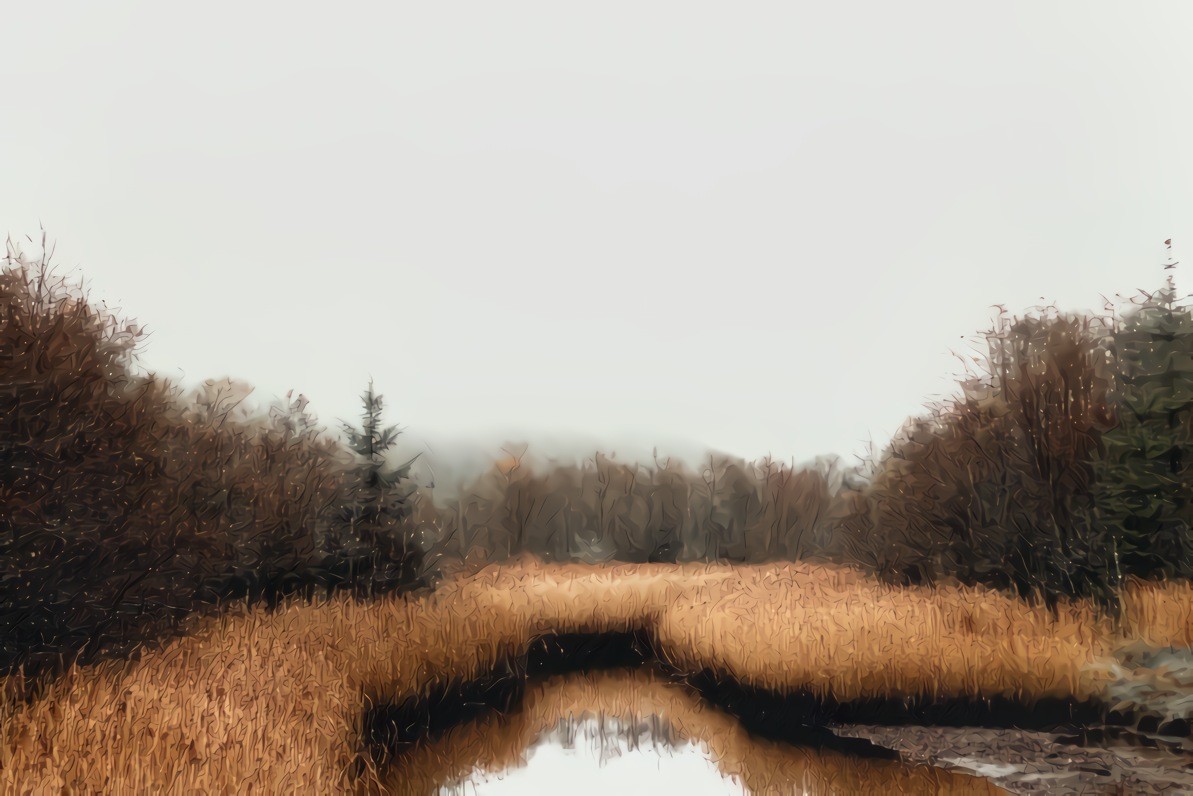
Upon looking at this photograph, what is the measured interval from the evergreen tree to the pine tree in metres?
13.2

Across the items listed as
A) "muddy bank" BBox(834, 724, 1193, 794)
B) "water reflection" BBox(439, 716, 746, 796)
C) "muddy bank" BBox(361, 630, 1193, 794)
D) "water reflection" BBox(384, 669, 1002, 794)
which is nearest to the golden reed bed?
"muddy bank" BBox(361, 630, 1193, 794)

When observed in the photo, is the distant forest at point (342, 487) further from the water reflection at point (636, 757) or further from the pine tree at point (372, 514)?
the water reflection at point (636, 757)

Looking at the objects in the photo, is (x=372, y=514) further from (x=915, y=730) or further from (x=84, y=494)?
(x=915, y=730)

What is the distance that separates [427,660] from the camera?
1391 cm

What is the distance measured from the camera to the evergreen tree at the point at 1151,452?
16.2 metres

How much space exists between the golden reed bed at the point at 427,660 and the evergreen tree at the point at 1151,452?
40.2 inches

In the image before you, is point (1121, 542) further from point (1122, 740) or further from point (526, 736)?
point (526, 736)

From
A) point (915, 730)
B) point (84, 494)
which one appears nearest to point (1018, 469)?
point (915, 730)

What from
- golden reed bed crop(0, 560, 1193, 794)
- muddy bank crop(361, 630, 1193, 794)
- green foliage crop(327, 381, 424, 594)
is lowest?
muddy bank crop(361, 630, 1193, 794)

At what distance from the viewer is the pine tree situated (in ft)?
64.0

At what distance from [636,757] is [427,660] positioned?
11.9ft

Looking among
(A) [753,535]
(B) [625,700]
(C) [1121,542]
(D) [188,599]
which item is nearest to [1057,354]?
(C) [1121,542]

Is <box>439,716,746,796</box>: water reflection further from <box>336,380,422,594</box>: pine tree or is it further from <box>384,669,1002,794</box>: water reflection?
<box>336,380,422,594</box>: pine tree

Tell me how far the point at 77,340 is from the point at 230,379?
46.6ft
